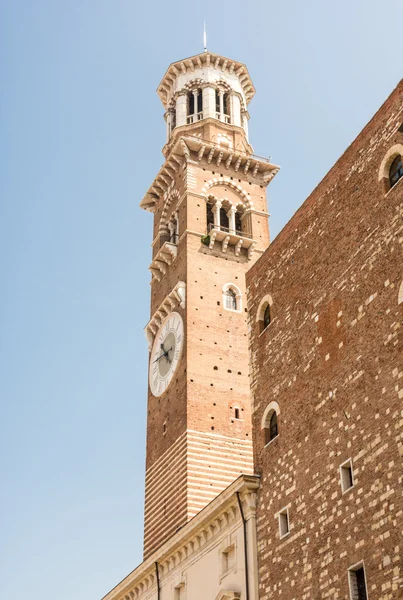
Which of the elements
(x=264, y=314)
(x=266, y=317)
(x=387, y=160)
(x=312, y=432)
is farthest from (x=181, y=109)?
(x=312, y=432)

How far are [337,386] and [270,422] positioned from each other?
119 inches

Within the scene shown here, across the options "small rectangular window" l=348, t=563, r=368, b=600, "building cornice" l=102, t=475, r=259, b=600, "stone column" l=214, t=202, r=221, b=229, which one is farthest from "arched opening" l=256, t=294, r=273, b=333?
"stone column" l=214, t=202, r=221, b=229

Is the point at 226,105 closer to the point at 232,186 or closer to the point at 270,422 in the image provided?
the point at 232,186

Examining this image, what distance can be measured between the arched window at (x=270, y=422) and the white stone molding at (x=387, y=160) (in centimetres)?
549

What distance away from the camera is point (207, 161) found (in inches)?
1470

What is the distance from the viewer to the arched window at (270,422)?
62.7 feet

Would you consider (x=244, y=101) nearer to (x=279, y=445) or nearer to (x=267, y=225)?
(x=267, y=225)

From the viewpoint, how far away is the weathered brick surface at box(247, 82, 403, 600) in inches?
584

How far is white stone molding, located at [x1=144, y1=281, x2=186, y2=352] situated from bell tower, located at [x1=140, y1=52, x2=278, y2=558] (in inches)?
2.0

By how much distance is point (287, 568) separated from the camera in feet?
55.7

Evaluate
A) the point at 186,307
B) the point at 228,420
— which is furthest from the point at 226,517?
the point at 186,307

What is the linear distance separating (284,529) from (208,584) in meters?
3.74

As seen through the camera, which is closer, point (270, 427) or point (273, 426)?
point (273, 426)

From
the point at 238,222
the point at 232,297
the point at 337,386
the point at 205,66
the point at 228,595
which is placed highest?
the point at 205,66
